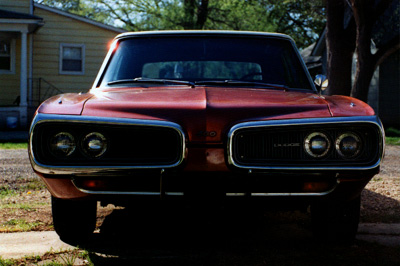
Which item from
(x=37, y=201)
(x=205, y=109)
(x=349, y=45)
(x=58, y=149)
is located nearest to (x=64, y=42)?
(x=349, y=45)

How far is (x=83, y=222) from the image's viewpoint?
3555 mm

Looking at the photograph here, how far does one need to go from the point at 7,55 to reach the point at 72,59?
2.13 meters

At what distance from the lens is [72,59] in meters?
19.2

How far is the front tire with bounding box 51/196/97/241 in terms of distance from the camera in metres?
3.42

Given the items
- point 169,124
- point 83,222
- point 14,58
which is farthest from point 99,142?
point 14,58

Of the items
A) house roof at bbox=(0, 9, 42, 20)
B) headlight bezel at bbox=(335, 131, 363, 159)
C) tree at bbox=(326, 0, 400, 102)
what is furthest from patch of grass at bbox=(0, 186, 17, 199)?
house roof at bbox=(0, 9, 42, 20)

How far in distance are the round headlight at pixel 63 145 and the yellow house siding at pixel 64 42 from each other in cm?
1634

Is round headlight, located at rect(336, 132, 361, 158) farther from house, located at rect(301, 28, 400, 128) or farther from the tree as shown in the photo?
house, located at rect(301, 28, 400, 128)

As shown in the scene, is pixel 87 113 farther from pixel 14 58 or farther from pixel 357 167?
pixel 14 58

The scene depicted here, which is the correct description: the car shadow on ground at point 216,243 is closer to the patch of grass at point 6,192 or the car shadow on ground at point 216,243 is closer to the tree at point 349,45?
the patch of grass at point 6,192

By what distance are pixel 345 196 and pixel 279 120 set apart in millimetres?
604

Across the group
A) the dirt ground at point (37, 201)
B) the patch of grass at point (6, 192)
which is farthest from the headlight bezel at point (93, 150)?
the patch of grass at point (6, 192)

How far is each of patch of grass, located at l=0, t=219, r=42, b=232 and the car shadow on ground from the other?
1.78ft

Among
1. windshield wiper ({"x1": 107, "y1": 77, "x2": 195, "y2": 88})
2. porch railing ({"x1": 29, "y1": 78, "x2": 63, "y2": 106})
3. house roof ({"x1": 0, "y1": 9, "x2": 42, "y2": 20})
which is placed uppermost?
house roof ({"x1": 0, "y1": 9, "x2": 42, "y2": 20})
